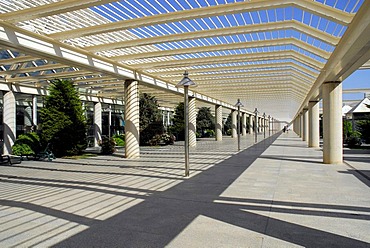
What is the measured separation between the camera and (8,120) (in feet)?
58.0

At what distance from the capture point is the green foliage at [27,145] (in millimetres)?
15914

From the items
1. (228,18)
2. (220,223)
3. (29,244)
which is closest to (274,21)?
(228,18)

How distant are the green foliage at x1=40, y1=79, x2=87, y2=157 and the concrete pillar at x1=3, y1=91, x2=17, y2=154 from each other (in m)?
2.38

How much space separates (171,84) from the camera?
66.7ft

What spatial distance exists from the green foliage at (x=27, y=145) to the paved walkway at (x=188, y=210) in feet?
22.1

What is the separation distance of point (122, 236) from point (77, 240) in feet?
2.02

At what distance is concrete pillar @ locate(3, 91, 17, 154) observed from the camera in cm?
1747

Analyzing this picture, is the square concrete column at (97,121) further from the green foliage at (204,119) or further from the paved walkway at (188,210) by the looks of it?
the paved walkway at (188,210)

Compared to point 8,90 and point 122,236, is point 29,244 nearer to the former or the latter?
point 122,236

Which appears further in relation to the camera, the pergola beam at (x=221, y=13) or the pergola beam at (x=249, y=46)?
the pergola beam at (x=249, y=46)

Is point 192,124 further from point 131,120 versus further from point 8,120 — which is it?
point 8,120

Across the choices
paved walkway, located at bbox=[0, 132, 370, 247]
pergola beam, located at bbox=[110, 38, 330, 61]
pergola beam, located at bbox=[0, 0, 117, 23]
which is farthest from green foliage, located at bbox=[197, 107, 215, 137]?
pergola beam, located at bbox=[0, 0, 117, 23]

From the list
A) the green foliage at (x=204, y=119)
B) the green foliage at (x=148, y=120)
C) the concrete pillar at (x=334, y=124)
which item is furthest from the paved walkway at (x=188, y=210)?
the green foliage at (x=204, y=119)

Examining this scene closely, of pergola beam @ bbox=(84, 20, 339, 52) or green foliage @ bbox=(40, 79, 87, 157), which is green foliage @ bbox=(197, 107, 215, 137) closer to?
green foliage @ bbox=(40, 79, 87, 157)
